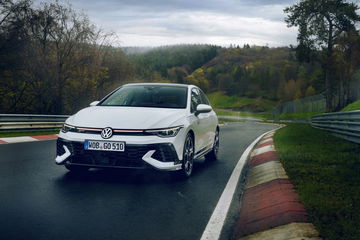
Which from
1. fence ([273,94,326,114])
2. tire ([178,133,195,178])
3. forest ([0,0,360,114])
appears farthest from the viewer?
fence ([273,94,326,114])

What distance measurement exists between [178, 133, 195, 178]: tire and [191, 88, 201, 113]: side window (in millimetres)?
690

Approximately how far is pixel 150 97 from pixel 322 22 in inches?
1515

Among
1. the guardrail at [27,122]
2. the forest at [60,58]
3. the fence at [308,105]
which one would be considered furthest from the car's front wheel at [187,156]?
the fence at [308,105]

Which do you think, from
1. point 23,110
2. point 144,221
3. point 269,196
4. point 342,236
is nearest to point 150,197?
point 144,221

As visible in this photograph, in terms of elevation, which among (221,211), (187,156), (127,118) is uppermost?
(127,118)

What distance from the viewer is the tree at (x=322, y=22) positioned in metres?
41.3

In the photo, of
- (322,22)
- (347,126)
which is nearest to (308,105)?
(322,22)

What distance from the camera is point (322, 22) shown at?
42188 mm

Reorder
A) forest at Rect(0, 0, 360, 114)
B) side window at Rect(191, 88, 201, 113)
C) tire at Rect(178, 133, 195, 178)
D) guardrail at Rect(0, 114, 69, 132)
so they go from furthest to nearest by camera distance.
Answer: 1. forest at Rect(0, 0, 360, 114)
2. guardrail at Rect(0, 114, 69, 132)
3. side window at Rect(191, 88, 201, 113)
4. tire at Rect(178, 133, 195, 178)

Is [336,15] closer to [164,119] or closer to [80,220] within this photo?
[164,119]

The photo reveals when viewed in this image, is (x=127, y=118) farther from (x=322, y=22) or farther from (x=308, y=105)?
(x=308, y=105)

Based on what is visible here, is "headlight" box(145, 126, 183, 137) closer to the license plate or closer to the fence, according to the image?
the license plate

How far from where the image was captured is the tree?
4134cm

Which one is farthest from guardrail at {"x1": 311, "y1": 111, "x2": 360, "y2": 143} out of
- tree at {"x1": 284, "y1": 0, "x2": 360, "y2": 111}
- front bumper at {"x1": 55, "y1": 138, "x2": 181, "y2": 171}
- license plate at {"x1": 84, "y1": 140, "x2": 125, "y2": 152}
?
tree at {"x1": 284, "y1": 0, "x2": 360, "y2": 111}
